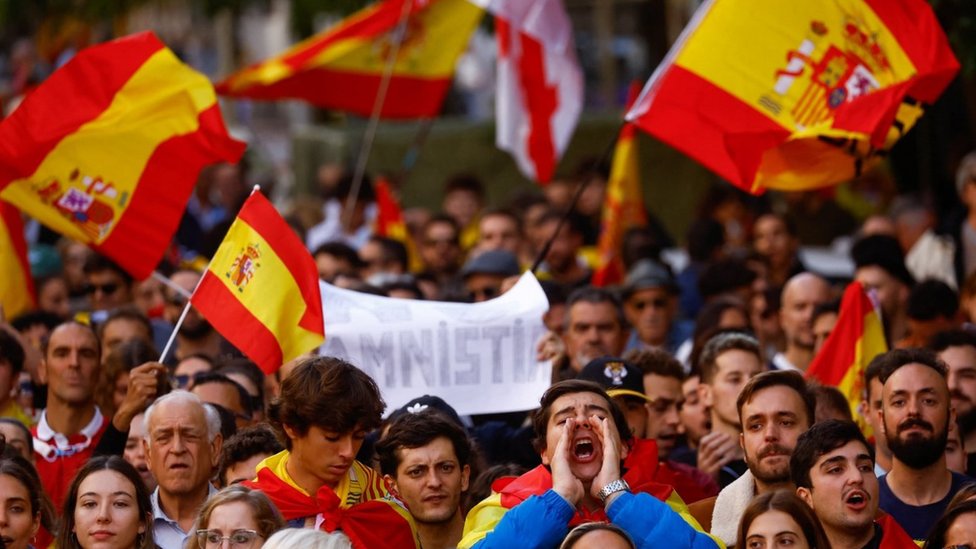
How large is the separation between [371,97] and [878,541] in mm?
8092

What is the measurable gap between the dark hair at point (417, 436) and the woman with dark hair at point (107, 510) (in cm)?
94

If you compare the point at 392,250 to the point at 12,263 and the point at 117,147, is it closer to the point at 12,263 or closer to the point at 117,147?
the point at 12,263

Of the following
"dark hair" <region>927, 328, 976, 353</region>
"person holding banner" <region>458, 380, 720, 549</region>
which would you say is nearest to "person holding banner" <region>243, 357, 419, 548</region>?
"person holding banner" <region>458, 380, 720, 549</region>

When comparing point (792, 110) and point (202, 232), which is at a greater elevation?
point (792, 110)

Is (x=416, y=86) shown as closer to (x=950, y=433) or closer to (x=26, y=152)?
(x=26, y=152)

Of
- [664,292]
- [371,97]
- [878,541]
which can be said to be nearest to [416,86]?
[371,97]

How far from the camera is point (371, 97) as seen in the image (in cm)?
1504

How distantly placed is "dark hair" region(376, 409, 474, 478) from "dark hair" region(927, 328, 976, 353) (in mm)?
2720

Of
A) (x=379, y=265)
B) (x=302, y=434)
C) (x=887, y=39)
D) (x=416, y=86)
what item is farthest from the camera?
(x=416, y=86)

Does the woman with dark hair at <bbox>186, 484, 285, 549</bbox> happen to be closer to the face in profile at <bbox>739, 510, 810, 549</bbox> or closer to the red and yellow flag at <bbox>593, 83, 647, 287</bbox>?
the face in profile at <bbox>739, 510, 810, 549</bbox>

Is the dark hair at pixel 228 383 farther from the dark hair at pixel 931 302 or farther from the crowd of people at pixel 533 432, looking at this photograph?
the dark hair at pixel 931 302

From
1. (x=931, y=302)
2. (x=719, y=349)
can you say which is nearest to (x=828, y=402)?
(x=719, y=349)

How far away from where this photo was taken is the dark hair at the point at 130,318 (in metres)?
10.9

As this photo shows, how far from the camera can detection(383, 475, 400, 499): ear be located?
799cm
